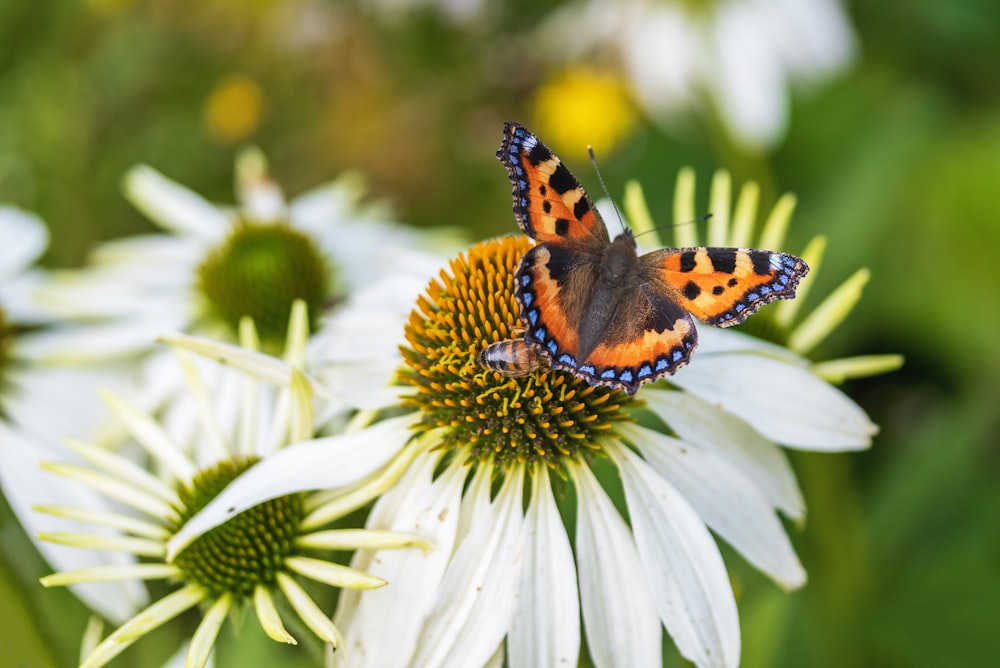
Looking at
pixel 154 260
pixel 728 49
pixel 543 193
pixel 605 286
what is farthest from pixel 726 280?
pixel 728 49

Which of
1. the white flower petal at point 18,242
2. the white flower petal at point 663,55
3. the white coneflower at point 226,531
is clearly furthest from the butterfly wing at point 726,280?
the white flower petal at point 663,55

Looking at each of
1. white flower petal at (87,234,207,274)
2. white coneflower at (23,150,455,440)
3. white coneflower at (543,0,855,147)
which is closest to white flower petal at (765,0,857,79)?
white coneflower at (543,0,855,147)

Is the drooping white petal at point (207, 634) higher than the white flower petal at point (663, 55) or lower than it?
lower

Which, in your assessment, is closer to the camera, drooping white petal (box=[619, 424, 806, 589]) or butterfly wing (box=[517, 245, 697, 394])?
butterfly wing (box=[517, 245, 697, 394])

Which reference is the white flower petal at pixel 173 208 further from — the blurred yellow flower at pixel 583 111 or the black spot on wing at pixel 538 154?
the blurred yellow flower at pixel 583 111

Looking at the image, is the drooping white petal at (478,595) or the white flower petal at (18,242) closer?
the drooping white petal at (478,595)

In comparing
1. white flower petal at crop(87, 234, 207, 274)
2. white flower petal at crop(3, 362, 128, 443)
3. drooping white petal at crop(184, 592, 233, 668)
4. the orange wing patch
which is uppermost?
white flower petal at crop(87, 234, 207, 274)

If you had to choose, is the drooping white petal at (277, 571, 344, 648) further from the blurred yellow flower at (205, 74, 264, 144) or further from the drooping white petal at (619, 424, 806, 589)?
the blurred yellow flower at (205, 74, 264, 144)
